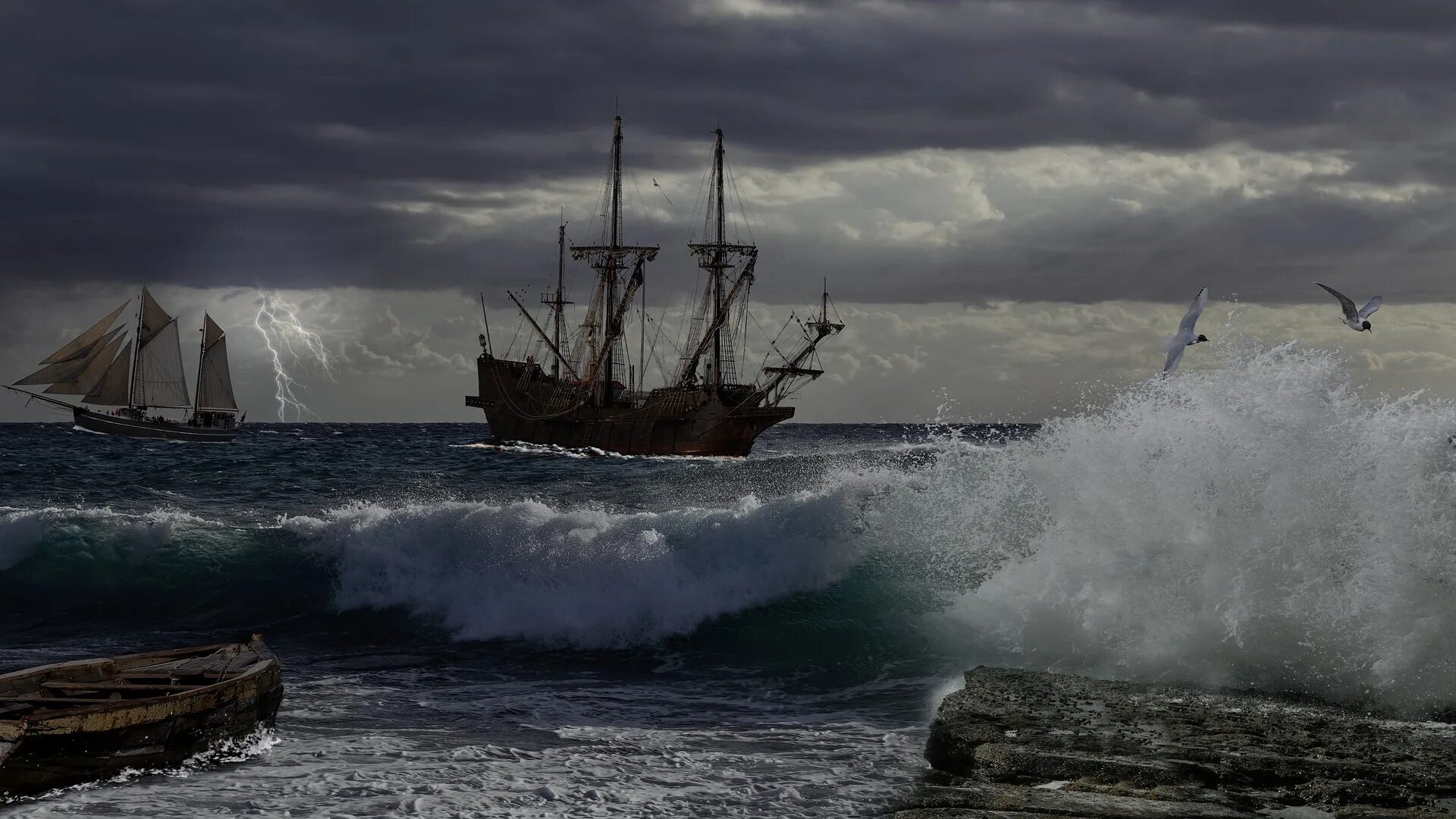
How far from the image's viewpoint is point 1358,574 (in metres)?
→ 13.2

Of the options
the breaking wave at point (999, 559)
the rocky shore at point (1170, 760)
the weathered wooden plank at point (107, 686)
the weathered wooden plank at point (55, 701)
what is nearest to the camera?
the rocky shore at point (1170, 760)

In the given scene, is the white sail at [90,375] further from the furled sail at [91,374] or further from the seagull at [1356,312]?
the seagull at [1356,312]

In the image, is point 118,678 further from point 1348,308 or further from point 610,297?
point 610,297

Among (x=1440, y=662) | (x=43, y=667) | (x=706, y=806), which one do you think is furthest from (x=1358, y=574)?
(x=43, y=667)

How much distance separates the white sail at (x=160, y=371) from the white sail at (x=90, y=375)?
3276 mm

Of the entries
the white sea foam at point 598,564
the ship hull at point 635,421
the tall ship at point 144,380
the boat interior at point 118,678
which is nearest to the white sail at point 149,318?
the tall ship at point 144,380

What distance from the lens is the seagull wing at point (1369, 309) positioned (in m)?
19.2

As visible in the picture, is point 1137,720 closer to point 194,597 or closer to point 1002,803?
point 1002,803

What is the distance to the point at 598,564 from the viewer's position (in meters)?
21.2

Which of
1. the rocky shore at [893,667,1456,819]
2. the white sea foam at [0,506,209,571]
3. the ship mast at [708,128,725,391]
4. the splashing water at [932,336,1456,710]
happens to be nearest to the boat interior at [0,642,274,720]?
the rocky shore at [893,667,1456,819]

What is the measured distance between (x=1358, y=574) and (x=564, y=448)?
78.2 m

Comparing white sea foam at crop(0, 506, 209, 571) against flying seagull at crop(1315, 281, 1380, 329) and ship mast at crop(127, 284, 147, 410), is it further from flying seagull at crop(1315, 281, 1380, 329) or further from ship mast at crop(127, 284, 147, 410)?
ship mast at crop(127, 284, 147, 410)

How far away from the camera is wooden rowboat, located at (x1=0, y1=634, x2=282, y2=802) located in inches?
405

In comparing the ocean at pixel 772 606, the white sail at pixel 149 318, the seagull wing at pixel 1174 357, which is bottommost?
the ocean at pixel 772 606
